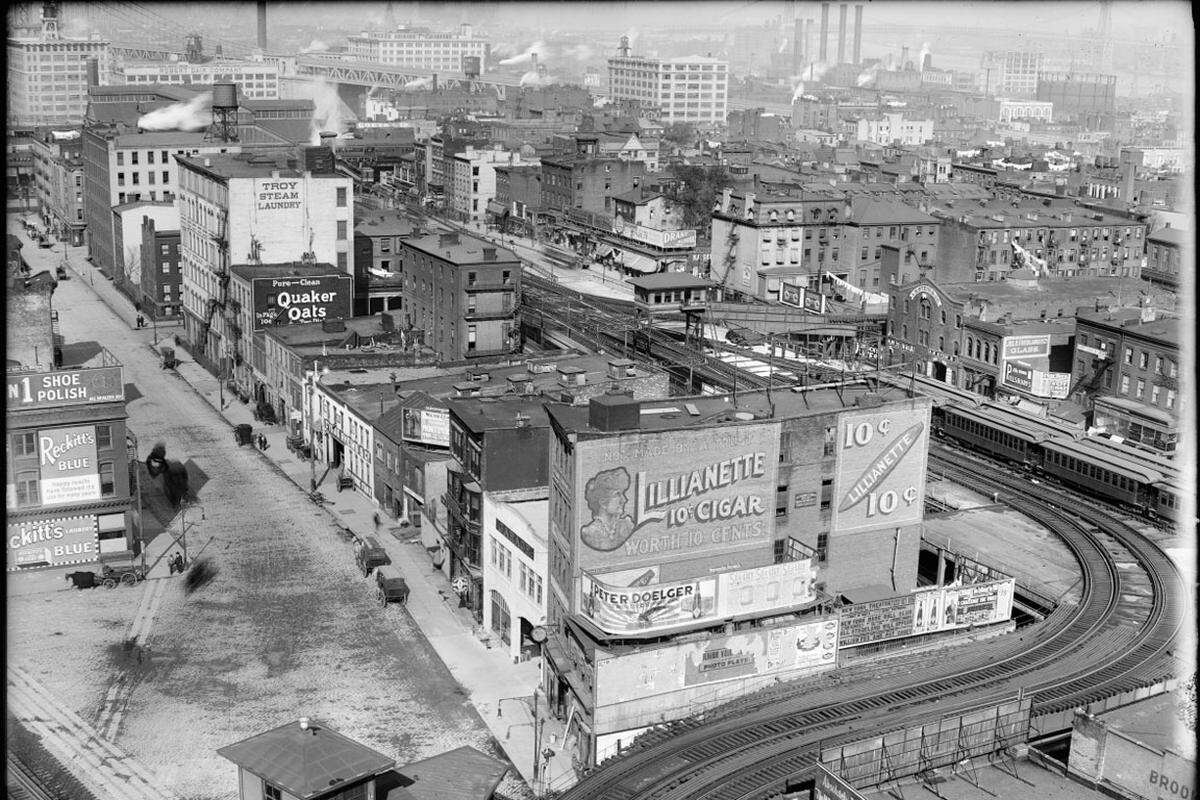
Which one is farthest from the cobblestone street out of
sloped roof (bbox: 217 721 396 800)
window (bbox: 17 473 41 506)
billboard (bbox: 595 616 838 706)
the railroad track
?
sloped roof (bbox: 217 721 396 800)

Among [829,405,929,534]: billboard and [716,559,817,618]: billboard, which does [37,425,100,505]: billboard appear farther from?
[829,405,929,534]: billboard

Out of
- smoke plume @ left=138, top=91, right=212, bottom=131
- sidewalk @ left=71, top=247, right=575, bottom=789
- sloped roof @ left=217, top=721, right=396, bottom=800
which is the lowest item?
sidewalk @ left=71, top=247, right=575, bottom=789

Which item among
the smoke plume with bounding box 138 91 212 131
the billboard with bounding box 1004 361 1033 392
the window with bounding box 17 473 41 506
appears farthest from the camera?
the smoke plume with bounding box 138 91 212 131

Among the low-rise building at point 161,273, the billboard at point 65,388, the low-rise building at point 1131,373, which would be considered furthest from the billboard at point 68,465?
the low-rise building at point 1131,373

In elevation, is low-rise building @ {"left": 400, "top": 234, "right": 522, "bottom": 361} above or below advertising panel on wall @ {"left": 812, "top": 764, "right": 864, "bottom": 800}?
above

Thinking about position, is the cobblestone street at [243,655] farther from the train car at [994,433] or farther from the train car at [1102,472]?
the train car at [994,433]

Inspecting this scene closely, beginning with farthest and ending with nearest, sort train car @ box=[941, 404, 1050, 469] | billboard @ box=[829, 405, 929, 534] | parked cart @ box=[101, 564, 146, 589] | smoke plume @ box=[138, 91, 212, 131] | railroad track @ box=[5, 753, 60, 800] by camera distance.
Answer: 1. smoke plume @ box=[138, 91, 212, 131]
2. train car @ box=[941, 404, 1050, 469]
3. parked cart @ box=[101, 564, 146, 589]
4. billboard @ box=[829, 405, 929, 534]
5. railroad track @ box=[5, 753, 60, 800]

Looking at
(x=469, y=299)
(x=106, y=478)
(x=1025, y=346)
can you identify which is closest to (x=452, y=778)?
(x=106, y=478)
